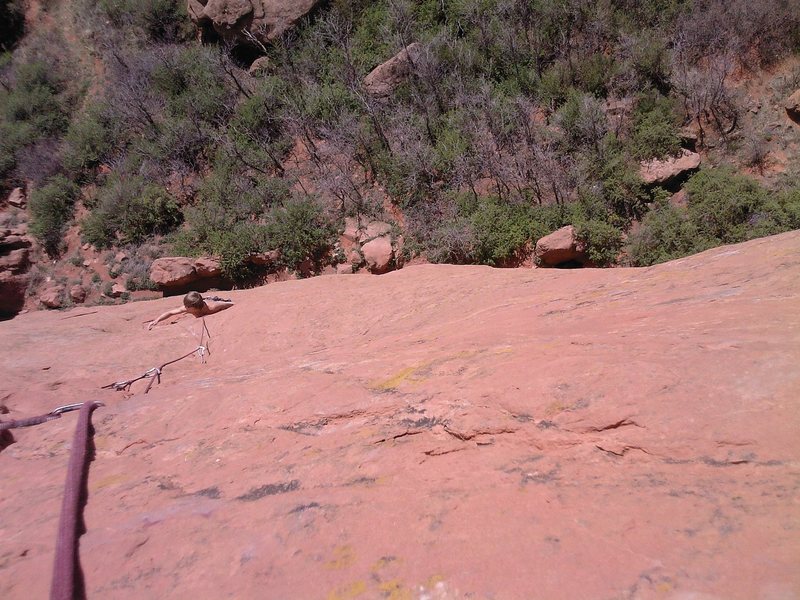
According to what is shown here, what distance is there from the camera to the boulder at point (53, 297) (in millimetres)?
9781

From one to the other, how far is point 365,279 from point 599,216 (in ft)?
14.4

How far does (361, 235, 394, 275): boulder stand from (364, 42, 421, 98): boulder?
3706mm

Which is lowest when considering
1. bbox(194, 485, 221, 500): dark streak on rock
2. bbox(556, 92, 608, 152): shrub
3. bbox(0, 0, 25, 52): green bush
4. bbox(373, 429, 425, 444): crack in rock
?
bbox(194, 485, 221, 500): dark streak on rock

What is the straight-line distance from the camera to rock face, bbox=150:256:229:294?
8500 millimetres

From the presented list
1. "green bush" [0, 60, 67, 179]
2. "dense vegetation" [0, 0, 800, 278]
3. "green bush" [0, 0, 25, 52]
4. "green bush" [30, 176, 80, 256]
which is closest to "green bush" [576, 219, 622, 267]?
"dense vegetation" [0, 0, 800, 278]

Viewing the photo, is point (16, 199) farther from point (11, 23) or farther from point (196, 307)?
point (196, 307)

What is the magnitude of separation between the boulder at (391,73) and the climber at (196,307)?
6.99 m

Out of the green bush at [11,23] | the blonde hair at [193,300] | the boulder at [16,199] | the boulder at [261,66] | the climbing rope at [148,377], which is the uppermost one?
the green bush at [11,23]

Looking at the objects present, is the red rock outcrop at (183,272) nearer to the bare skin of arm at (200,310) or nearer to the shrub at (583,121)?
the bare skin of arm at (200,310)

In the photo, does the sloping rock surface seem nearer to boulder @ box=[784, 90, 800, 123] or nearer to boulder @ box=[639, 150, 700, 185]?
boulder @ box=[639, 150, 700, 185]

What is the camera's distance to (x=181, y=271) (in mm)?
8531

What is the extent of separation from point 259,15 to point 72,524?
40.6ft

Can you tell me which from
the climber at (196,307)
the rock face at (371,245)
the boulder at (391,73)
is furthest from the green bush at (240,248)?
the climber at (196,307)

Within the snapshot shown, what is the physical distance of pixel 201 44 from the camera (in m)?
12.5
